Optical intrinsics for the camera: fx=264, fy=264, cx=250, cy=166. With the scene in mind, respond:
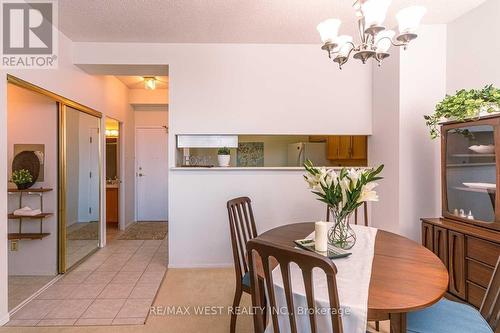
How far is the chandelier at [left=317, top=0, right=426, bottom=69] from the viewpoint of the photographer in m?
1.43

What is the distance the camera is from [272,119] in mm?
3111

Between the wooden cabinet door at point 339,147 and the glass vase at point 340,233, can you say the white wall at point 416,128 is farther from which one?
the glass vase at point 340,233

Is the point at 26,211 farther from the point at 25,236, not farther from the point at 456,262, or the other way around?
the point at 456,262

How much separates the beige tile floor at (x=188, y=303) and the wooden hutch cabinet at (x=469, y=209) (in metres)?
0.71

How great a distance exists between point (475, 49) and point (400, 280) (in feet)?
7.95

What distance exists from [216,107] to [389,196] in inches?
85.4

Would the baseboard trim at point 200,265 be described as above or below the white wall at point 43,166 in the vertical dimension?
below

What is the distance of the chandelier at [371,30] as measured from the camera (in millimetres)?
1429

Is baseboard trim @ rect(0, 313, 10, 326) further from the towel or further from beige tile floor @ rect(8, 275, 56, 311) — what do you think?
the towel

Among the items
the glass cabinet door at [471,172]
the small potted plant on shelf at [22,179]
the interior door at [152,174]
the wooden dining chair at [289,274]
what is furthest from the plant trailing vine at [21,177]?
the glass cabinet door at [471,172]

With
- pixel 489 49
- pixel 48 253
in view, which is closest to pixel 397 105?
pixel 489 49

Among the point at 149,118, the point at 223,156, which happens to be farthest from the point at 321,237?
the point at 149,118

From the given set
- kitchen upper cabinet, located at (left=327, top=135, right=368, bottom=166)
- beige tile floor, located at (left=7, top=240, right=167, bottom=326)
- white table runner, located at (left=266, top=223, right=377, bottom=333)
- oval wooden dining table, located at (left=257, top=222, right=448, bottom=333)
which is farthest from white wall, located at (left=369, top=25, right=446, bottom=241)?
beige tile floor, located at (left=7, top=240, right=167, bottom=326)

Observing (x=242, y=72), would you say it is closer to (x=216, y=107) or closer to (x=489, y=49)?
(x=216, y=107)
